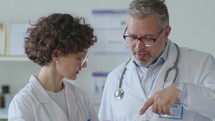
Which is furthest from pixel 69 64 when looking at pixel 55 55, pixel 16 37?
pixel 16 37

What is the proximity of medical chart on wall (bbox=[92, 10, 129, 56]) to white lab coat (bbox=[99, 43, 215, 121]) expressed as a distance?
0.74 m

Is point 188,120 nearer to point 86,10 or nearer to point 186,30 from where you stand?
point 186,30

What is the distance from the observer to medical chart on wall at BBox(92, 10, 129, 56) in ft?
7.47

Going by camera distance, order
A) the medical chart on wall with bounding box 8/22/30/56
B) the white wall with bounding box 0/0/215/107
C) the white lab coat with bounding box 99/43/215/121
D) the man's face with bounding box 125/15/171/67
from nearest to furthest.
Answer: the white lab coat with bounding box 99/43/215/121, the man's face with bounding box 125/15/171/67, the white wall with bounding box 0/0/215/107, the medical chart on wall with bounding box 8/22/30/56

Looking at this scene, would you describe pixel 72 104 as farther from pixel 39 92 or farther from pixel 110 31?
pixel 110 31

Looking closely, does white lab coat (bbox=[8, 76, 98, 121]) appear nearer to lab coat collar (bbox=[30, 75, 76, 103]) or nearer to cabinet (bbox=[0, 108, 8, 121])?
lab coat collar (bbox=[30, 75, 76, 103])

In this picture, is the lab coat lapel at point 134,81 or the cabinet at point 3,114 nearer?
the lab coat lapel at point 134,81

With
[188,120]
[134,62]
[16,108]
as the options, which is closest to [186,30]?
[134,62]

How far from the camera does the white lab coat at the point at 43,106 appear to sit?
1.13m

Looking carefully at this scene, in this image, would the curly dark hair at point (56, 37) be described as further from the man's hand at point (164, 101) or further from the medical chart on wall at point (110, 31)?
the medical chart on wall at point (110, 31)

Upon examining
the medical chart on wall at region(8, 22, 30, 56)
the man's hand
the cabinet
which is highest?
the man's hand

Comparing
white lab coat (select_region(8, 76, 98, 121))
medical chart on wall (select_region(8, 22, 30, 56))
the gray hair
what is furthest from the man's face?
medical chart on wall (select_region(8, 22, 30, 56))

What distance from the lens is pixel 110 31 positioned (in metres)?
2.29

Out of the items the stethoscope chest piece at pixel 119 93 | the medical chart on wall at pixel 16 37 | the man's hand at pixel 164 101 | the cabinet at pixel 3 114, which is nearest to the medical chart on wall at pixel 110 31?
the medical chart on wall at pixel 16 37
